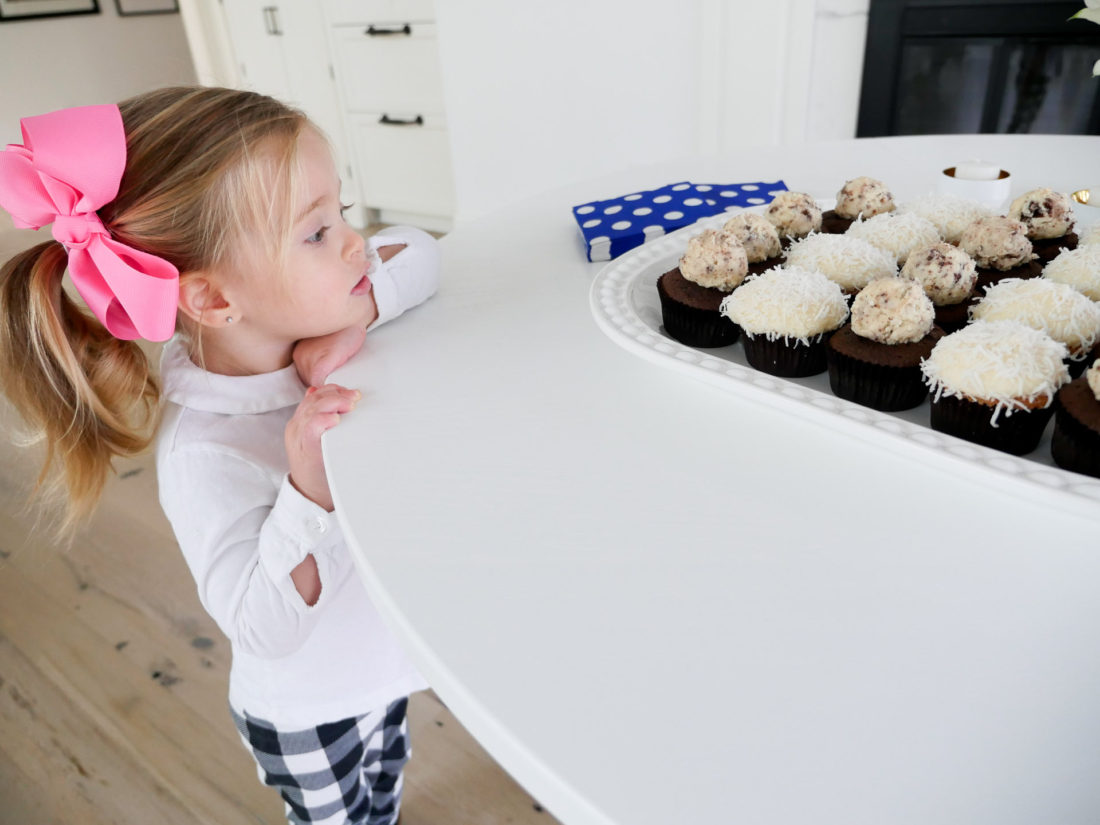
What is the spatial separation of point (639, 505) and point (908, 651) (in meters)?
0.18

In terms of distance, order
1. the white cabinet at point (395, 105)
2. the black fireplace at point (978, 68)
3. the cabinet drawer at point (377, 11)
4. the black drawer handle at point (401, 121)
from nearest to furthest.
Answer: the black fireplace at point (978, 68) < the cabinet drawer at point (377, 11) < the white cabinet at point (395, 105) < the black drawer handle at point (401, 121)

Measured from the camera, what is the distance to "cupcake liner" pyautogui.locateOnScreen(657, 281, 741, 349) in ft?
2.36

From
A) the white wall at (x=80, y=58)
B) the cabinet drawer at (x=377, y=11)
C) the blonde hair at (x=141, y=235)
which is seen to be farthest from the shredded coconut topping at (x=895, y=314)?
the white wall at (x=80, y=58)

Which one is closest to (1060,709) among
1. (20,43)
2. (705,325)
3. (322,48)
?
(705,325)

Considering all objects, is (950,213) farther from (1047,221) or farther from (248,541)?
(248,541)

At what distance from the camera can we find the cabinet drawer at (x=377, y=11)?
325 cm

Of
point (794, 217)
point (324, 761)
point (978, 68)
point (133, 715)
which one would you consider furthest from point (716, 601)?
point (978, 68)

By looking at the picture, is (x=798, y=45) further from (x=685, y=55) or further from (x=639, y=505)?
(x=639, y=505)

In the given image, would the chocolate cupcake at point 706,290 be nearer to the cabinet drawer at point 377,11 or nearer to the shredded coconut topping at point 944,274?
the shredded coconut topping at point 944,274

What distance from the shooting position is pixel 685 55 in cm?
256

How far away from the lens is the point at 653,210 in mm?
1024

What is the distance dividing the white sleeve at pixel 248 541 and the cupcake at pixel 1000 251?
0.64 m

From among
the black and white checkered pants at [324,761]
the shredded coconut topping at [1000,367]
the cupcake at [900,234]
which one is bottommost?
the black and white checkered pants at [324,761]

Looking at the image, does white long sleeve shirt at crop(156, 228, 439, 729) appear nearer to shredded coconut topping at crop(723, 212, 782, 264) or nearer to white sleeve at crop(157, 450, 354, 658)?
white sleeve at crop(157, 450, 354, 658)
